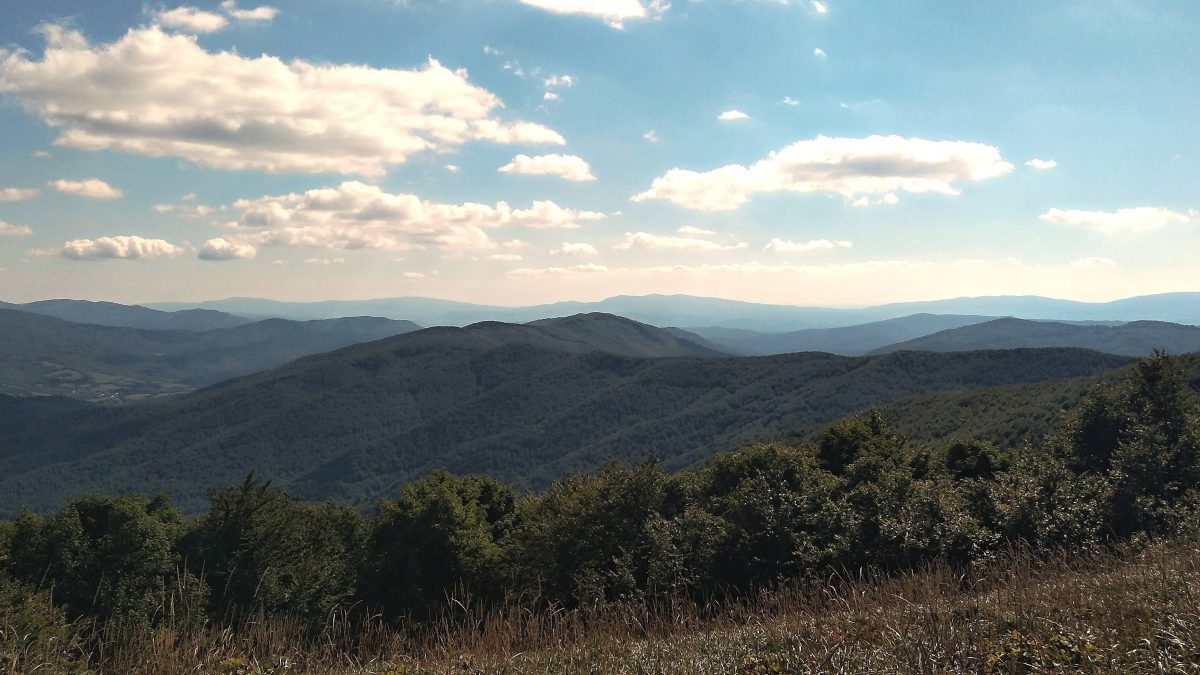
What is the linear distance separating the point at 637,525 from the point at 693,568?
6.42m

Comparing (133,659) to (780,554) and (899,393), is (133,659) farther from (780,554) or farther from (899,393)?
(899,393)

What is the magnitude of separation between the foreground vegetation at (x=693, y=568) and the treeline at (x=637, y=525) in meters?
0.11

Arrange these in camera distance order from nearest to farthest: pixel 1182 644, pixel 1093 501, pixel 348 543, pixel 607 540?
pixel 1182 644 < pixel 1093 501 < pixel 607 540 < pixel 348 543

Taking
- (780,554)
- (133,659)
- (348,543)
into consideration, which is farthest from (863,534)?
(348,543)

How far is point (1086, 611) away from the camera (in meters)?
5.04

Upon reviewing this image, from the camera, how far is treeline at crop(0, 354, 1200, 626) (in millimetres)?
15086

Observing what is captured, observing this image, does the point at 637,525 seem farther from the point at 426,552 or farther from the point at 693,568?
the point at 426,552

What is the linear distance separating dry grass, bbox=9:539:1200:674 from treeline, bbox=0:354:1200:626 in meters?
7.55

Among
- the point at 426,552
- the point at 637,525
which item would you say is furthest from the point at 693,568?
the point at 426,552

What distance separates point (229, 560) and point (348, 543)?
310 inches

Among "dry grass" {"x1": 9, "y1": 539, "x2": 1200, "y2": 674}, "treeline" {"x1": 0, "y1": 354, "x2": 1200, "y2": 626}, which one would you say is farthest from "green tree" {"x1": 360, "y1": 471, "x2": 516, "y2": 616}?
"dry grass" {"x1": 9, "y1": 539, "x2": 1200, "y2": 674}

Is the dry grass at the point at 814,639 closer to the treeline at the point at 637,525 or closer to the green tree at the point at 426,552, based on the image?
the treeline at the point at 637,525

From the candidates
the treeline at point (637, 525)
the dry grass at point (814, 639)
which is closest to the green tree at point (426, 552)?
the treeline at point (637, 525)

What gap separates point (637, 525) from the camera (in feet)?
77.9
